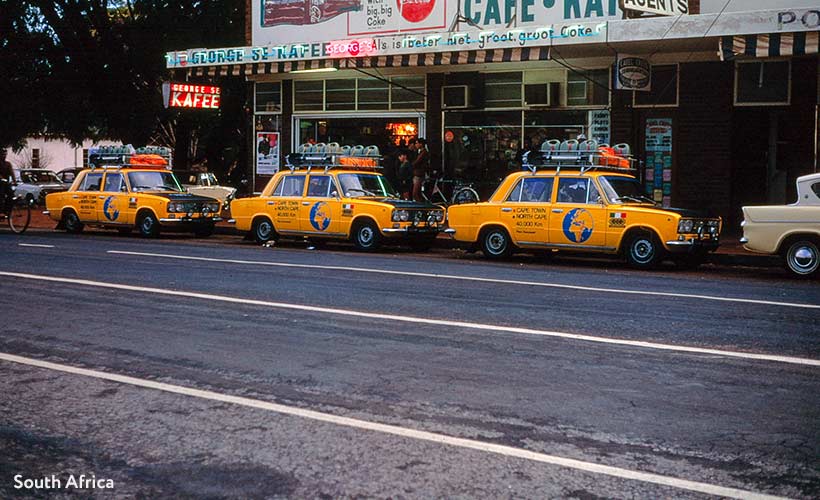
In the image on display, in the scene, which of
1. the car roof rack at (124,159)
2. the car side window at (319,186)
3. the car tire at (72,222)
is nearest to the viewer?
the car side window at (319,186)

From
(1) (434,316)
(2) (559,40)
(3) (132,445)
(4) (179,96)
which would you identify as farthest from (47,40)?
(3) (132,445)

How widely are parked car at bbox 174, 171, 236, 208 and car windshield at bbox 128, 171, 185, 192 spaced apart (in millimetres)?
7915

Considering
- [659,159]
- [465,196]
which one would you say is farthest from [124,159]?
[659,159]

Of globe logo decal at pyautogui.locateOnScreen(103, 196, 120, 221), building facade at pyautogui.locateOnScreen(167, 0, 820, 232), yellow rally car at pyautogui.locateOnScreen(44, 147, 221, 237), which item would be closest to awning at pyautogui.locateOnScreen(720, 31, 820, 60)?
building facade at pyautogui.locateOnScreen(167, 0, 820, 232)

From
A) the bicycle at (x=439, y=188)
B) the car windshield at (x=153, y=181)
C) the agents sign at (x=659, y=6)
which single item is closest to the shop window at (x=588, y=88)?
the agents sign at (x=659, y=6)

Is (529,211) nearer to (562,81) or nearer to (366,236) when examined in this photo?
(366,236)

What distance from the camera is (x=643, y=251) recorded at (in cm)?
1520

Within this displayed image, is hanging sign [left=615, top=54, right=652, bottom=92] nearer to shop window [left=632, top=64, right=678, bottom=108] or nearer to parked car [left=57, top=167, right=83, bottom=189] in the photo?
shop window [left=632, top=64, right=678, bottom=108]

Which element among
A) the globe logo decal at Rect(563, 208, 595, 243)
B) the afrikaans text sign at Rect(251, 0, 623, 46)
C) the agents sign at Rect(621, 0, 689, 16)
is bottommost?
the globe logo decal at Rect(563, 208, 595, 243)

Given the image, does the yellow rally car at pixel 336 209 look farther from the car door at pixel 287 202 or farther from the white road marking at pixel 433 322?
the white road marking at pixel 433 322

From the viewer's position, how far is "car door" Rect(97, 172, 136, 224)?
866 inches

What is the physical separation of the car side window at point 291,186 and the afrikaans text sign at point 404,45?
4.20 metres

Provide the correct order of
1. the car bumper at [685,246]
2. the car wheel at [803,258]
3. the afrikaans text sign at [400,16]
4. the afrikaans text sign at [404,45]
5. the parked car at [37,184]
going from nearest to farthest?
the car wheel at [803,258] → the car bumper at [685,246] → the afrikaans text sign at [404,45] → the afrikaans text sign at [400,16] → the parked car at [37,184]

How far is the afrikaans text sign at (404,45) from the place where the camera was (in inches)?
763
